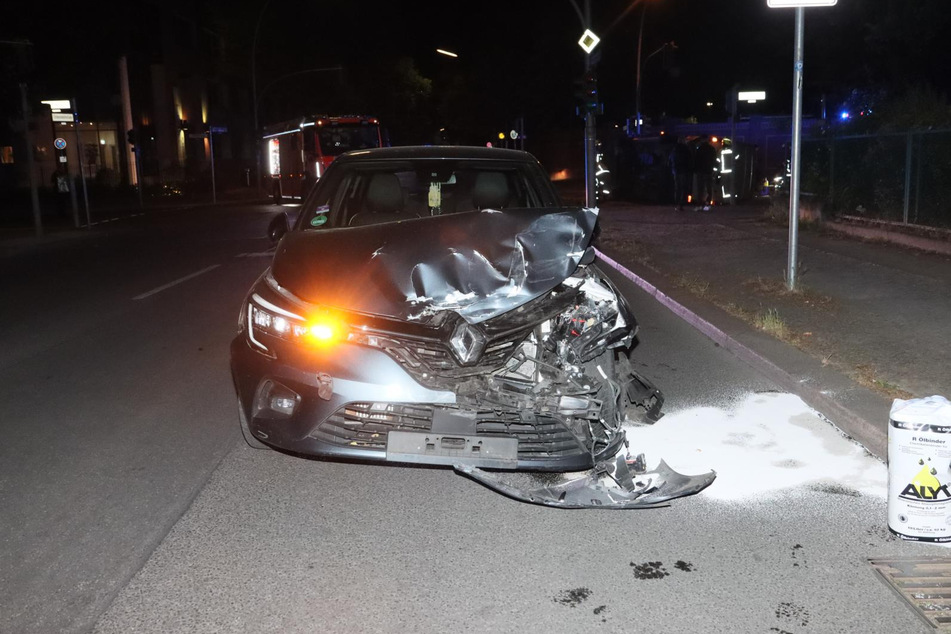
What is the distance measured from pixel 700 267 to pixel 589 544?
9.45 meters

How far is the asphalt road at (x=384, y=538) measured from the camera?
11.6 ft

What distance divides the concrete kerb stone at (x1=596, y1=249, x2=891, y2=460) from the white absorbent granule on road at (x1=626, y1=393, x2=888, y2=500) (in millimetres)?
85

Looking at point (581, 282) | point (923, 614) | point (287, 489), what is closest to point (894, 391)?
point (581, 282)

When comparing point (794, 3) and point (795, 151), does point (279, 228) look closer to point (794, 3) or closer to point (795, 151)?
point (794, 3)

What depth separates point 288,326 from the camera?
15.2ft

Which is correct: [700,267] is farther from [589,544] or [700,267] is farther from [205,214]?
[205,214]

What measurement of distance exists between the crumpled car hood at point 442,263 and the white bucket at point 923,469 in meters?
1.83

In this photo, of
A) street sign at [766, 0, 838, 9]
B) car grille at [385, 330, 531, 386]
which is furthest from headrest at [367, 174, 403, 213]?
street sign at [766, 0, 838, 9]

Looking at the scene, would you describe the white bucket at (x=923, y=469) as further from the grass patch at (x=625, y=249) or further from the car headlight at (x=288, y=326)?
the grass patch at (x=625, y=249)

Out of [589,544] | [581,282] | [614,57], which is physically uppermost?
[614,57]

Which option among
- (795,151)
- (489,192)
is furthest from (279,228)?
(795,151)

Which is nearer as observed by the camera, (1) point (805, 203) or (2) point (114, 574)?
(2) point (114, 574)

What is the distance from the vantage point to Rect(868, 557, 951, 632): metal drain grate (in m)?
3.45

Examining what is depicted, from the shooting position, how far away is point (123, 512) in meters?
4.62
